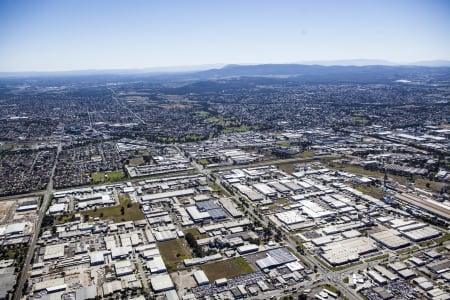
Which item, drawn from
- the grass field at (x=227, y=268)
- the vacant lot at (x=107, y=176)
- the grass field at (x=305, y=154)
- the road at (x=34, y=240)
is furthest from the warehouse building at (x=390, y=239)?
the vacant lot at (x=107, y=176)

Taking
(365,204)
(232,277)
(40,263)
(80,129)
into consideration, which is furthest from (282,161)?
(80,129)

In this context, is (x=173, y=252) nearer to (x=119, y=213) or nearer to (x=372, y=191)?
(x=119, y=213)

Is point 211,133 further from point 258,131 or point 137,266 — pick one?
point 137,266

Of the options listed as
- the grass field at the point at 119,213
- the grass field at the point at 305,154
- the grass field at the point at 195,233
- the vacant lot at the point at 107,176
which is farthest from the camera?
the grass field at the point at 305,154

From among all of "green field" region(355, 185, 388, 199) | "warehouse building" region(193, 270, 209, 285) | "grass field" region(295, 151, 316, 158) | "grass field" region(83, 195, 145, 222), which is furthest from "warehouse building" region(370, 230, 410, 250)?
"grass field" region(295, 151, 316, 158)

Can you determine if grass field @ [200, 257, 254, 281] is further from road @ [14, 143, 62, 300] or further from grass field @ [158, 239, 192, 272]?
road @ [14, 143, 62, 300]

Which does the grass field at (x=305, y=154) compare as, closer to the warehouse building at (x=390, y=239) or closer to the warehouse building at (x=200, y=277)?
the warehouse building at (x=390, y=239)

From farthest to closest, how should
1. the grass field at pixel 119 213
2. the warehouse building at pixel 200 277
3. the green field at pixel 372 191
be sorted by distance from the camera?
the green field at pixel 372 191 < the grass field at pixel 119 213 < the warehouse building at pixel 200 277
